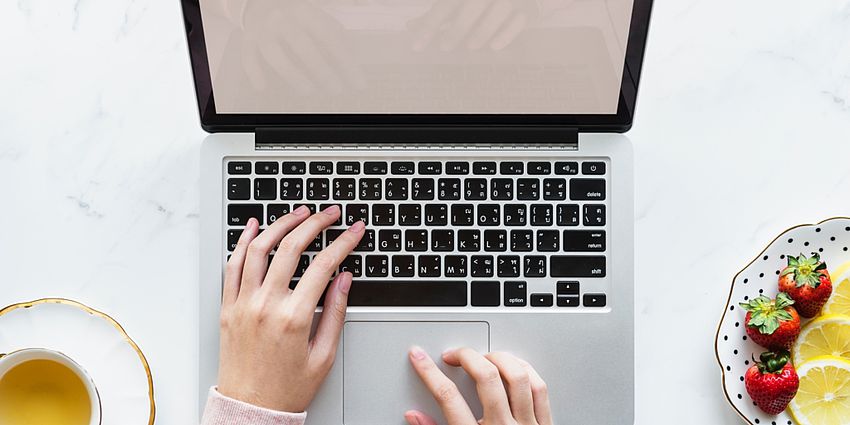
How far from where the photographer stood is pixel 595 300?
751mm

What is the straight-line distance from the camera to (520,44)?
68 cm

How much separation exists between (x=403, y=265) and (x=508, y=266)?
113mm

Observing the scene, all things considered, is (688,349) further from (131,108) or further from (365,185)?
(131,108)

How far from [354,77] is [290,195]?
0.15m

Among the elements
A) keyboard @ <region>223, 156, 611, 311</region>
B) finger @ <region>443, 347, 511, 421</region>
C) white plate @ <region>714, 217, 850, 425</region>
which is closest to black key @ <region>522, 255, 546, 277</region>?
keyboard @ <region>223, 156, 611, 311</region>

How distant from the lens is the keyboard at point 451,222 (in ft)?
2.47

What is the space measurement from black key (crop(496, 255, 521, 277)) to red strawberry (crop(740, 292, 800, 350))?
10.5 inches

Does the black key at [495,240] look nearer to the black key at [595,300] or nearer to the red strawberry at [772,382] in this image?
the black key at [595,300]

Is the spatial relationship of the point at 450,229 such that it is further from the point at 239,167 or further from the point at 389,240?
the point at 239,167

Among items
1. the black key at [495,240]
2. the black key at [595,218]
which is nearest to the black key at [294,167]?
the black key at [495,240]

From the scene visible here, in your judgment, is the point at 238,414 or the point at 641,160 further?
the point at 641,160

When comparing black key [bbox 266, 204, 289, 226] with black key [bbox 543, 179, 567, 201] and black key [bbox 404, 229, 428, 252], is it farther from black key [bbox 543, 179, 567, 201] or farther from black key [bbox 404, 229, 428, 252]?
black key [bbox 543, 179, 567, 201]

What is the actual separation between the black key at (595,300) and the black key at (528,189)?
0.12m

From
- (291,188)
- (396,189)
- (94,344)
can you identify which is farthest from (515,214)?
(94,344)
